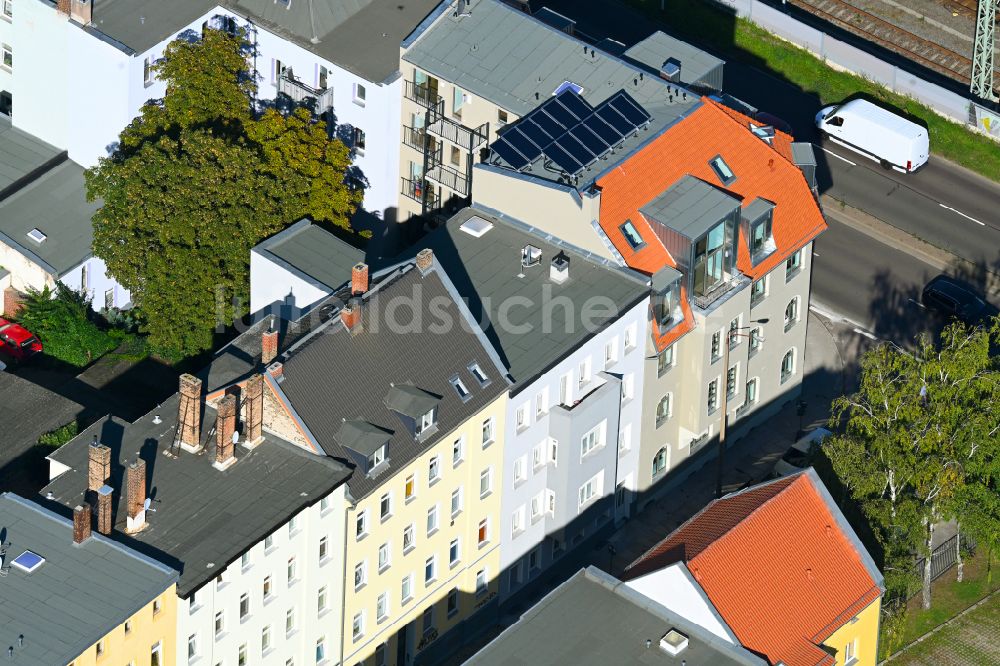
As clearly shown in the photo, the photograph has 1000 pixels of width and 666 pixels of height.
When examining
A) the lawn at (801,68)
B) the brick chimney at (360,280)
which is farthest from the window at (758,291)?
the lawn at (801,68)

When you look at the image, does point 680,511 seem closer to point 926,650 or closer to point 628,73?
point 926,650

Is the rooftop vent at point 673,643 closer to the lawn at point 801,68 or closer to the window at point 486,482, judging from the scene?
the window at point 486,482

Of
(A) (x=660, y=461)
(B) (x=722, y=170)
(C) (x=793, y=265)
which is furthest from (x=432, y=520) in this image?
(C) (x=793, y=265)

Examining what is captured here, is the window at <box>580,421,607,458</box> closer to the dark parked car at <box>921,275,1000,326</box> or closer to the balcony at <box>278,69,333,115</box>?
the balcony at <box>278,69,333,115</box>

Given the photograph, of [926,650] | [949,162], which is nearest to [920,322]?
[949,162]

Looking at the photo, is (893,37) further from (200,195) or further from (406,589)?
(406,589)

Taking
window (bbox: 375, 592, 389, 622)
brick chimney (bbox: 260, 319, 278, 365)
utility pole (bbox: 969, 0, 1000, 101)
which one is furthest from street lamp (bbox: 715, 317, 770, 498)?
utility pole (bbox: 969, 0, 1000, 101)
